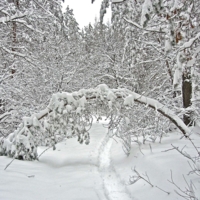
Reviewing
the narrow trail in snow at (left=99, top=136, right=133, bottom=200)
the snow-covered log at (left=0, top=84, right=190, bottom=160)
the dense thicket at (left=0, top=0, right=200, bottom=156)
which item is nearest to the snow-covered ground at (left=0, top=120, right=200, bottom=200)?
the narrow trail in snow at (left=99, top=136, right=133, bottom=200)

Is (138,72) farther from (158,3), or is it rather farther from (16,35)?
(158,3)

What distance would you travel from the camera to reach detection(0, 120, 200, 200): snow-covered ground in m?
5.25

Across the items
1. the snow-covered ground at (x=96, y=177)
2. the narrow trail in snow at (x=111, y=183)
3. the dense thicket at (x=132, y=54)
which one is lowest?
the narrow trail in snow at (x=111, y=183)

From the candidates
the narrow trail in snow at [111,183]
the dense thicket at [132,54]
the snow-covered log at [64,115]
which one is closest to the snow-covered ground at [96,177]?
the narrow trail in snow at [111,183]

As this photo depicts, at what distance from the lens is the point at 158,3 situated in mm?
4199

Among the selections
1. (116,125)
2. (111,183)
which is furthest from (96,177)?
(116,125)

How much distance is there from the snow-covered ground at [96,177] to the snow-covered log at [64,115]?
0.50 metres

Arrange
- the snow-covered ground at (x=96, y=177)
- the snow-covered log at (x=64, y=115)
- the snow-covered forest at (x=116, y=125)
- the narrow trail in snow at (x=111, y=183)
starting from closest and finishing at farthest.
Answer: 1. the snow-covered ground at (x=96, y=177)
2. the snow-covered forest at (x=116, y=125)
3. the narrow trail in snow at (x=111, y=183)
4. the snow-covered log at (x=64, y=115)

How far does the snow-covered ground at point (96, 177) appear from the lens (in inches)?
207

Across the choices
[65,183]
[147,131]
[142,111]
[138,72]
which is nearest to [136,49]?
[142,111]

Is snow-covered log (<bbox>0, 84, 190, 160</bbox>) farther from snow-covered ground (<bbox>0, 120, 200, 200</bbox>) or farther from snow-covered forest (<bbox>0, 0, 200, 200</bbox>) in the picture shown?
snow-covered ground (<bbox>0, 120, 200, 200</bbox>)

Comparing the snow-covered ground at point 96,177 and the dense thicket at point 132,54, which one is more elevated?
the dense thicket at point 132,54

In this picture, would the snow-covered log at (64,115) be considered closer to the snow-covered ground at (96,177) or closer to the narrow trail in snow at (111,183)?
the snow-covered ground at (96,177)

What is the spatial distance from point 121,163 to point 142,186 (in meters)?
2.49
